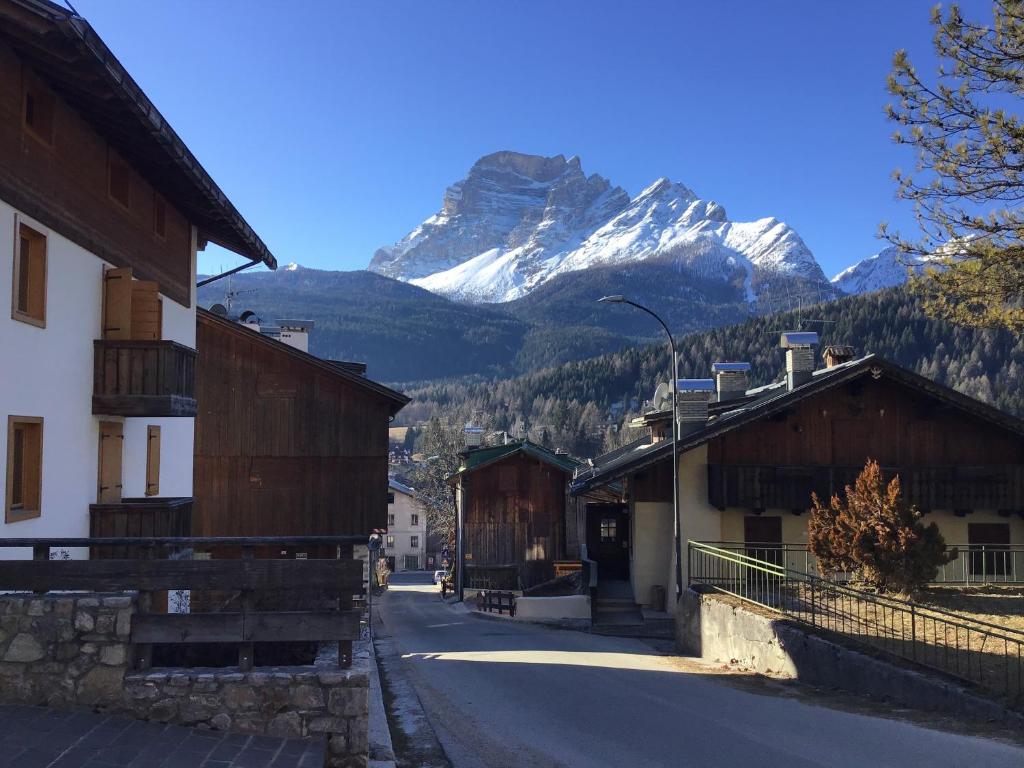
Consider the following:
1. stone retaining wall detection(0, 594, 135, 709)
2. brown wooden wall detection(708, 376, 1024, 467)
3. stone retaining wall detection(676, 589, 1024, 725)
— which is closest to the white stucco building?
stone retaining wall detection(0, 594, 135, 709)

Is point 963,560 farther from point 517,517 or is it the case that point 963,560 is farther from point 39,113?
point 39,113

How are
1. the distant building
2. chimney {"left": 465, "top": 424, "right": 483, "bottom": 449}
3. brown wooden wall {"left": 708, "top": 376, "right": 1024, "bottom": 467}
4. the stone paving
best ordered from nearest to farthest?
the stone paving → brown wooden wall {"left": 708, "top": 376, "right": 1024, "bottom": 467} → chimney {"left": 465, "top": 424, "right": 483, "bottom": 449} → the distant building

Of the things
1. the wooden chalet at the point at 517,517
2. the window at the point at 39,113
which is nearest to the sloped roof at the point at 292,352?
the wooden chalet at the point at 517,517

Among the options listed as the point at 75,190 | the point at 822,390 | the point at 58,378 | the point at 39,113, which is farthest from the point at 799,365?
the point at 39,113

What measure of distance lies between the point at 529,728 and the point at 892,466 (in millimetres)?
17849

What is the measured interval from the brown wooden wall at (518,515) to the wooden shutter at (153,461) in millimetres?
19898

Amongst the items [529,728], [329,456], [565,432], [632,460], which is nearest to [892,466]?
[632,460]

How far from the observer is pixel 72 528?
12.7 metres

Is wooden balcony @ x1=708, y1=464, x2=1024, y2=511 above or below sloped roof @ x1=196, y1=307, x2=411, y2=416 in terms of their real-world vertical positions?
below

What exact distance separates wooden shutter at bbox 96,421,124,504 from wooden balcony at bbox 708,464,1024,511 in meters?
15.8

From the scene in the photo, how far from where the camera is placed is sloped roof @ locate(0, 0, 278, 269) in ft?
31.5

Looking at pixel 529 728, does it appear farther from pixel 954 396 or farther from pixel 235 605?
pixel 954 396

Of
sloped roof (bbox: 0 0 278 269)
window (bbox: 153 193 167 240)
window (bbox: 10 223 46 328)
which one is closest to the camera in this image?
sloped roof (bbox: 0 0 278 269)

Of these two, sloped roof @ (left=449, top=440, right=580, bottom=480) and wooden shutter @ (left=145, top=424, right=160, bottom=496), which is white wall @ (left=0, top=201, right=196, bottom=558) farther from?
sloped roof @ (left=449, top=440, right=580, bottom=480)
